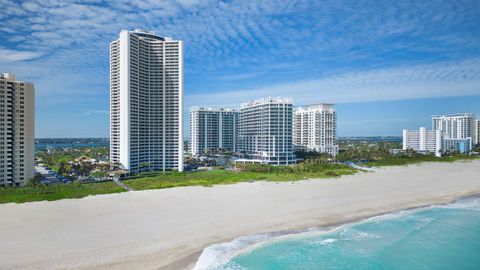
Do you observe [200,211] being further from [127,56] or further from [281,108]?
[281,108]

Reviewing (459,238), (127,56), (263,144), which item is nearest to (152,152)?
(127,56)

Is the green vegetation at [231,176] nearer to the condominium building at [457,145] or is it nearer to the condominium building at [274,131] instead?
the condominium building at [274,131]

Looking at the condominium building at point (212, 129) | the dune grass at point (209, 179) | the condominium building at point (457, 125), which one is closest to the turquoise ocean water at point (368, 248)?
the dune grass at point (209, 179)

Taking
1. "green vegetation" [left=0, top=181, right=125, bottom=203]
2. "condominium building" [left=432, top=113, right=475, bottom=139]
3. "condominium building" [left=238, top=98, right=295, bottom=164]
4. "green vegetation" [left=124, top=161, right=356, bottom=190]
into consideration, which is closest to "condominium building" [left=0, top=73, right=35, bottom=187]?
"green vegetation" [left=0, top=181, right=125, bottom=203]

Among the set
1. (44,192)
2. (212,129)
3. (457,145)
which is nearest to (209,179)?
(44,192)

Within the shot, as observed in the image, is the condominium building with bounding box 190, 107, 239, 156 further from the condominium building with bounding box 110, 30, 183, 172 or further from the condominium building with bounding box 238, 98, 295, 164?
the condominium building with bounding box 110, 30, 183, 172

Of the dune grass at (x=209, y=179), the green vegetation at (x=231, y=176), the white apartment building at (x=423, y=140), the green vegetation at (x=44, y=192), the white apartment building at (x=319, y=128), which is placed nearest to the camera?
the green vegetation at (x=44, y=192)
